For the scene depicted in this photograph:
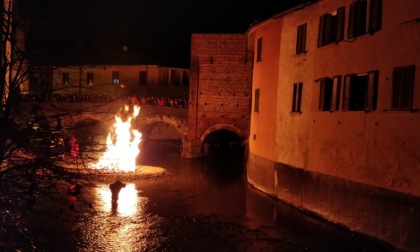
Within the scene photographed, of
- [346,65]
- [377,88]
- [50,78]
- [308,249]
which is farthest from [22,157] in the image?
[346,65]

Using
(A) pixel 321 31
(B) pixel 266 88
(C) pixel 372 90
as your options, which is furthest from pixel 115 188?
(A) pixel 321 31

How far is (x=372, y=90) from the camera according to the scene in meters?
13.6

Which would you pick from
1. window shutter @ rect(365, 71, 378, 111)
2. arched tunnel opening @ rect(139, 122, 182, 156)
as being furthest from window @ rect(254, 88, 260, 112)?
arched tunnel opening @ rect(139, 122, 182, 156)

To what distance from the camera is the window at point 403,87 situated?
1195 cm

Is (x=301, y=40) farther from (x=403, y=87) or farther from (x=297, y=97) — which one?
(x=403, y=87)

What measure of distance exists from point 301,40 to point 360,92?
16.1 feet

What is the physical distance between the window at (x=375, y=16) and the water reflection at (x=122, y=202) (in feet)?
34.1

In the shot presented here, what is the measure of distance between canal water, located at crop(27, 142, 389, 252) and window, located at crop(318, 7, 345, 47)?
6644 mm

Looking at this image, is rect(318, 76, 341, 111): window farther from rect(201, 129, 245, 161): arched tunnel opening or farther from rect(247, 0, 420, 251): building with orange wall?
rect(201, 129, 245, 161): arched tunnel opening

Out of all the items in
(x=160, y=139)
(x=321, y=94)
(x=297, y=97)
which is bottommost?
(x=160, y=139)

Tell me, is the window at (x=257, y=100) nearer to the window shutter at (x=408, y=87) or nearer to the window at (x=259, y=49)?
the window at (x=259, y=49)

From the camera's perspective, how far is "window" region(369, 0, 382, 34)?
1341cm

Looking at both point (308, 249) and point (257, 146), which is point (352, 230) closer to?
point (308, 249)

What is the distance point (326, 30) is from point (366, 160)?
5451 millimetres
